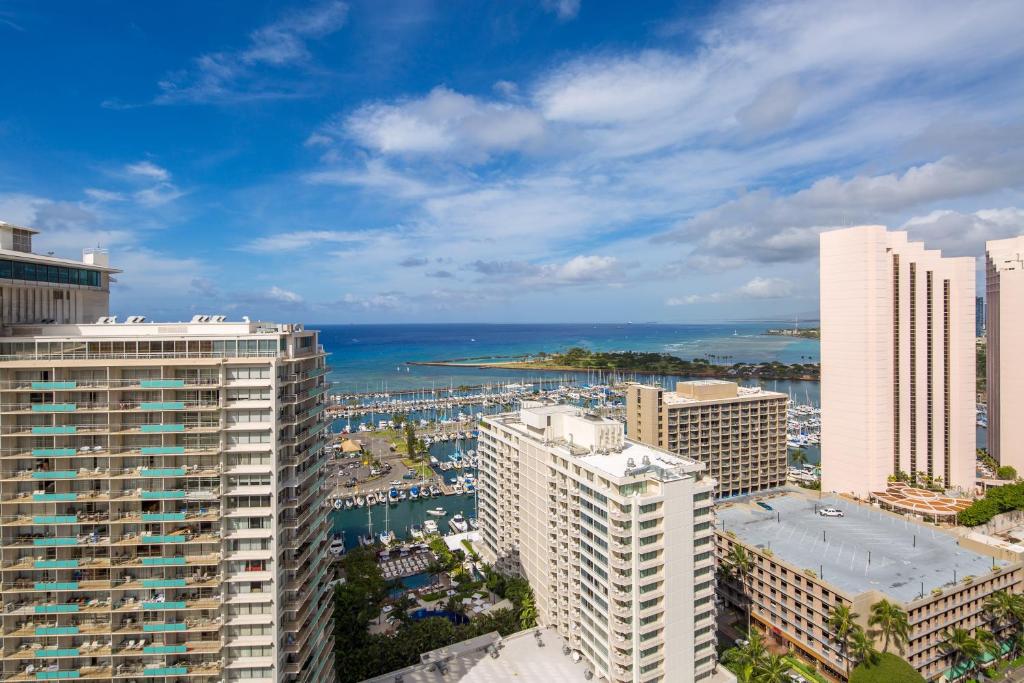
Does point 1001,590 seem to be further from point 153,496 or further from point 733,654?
point 153,496

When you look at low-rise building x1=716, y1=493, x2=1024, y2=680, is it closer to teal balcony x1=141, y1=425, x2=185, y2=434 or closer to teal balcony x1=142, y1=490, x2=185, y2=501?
teal balcony x1=142, y1=490, x2=185, y2=501

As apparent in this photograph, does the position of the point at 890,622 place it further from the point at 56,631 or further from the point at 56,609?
the point at 56,609

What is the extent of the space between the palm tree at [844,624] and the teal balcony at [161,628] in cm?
3682

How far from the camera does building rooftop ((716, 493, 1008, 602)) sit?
3619cm

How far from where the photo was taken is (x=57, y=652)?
22000 millimetres

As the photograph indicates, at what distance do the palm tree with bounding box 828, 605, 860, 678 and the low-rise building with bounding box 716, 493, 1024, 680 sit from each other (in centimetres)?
41

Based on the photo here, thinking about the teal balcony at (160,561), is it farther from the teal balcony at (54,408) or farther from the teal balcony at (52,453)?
the teal balcony at (54,408)

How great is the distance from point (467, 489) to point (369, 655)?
4252cm

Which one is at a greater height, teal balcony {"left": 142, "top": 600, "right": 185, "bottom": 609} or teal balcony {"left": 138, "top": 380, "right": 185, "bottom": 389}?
teal balcony {"left": 138, "top": 380, "right": 185, "bottom": 389}

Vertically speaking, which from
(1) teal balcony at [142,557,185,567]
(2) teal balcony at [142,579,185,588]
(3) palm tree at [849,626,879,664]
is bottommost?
(3) palm tree at [849,626,879,664]

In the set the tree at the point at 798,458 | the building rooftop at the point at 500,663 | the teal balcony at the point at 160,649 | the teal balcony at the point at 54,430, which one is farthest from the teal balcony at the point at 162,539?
the tree at the point at 798,458

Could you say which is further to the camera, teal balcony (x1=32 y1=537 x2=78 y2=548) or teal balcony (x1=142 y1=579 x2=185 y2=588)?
teal balcony (x1=142 y1=579 x2=185 y2=588)

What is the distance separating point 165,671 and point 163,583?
3745 millimetres

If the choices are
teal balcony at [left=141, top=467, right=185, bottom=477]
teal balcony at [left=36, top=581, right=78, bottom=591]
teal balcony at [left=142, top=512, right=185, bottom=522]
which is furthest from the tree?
teal balcony at [left=36, top=581, right=78, bottom=591]
